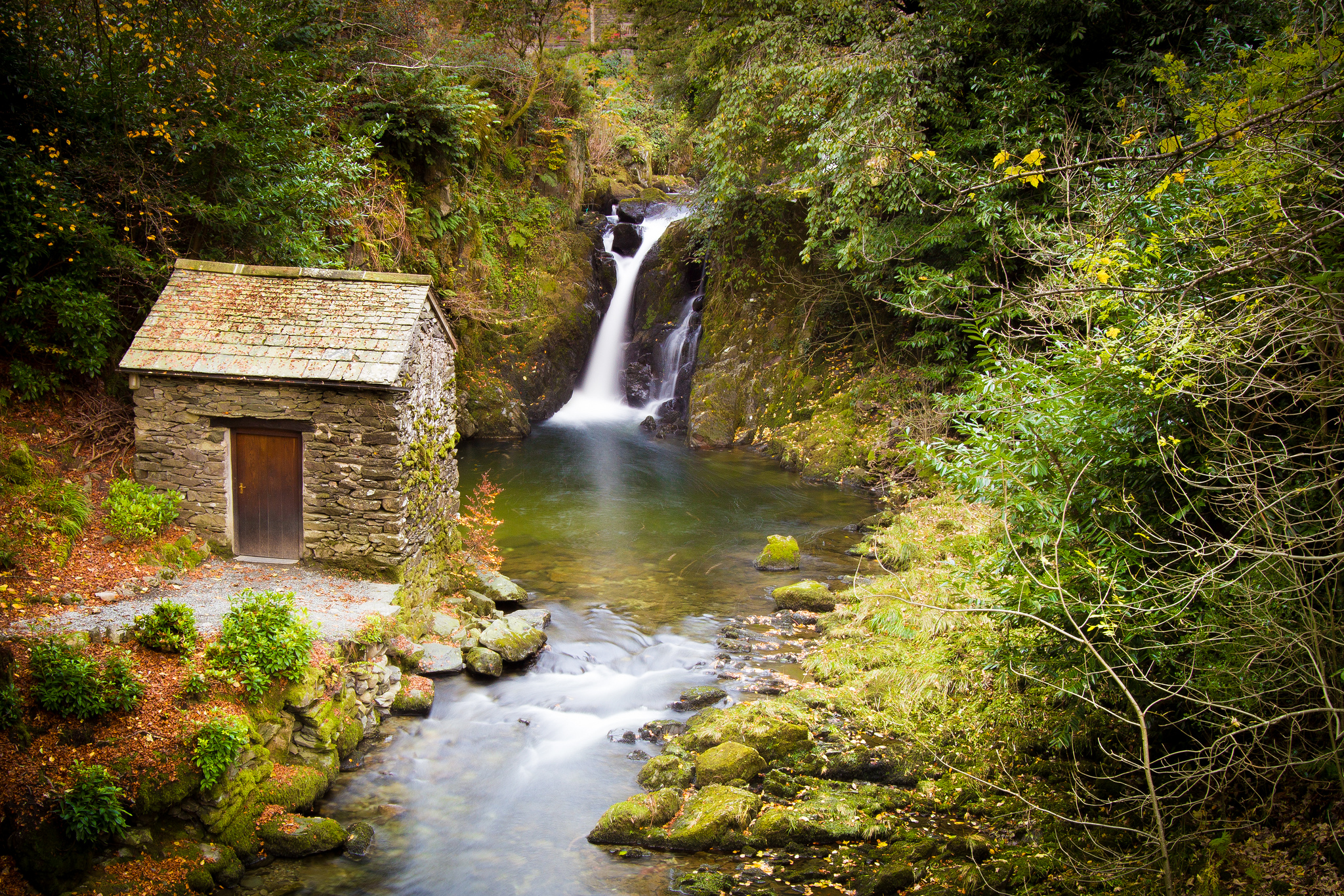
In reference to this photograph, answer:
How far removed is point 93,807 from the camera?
5156 mm

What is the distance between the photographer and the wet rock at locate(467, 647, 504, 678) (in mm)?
9102

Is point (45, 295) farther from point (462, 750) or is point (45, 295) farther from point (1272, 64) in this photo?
point (1272, 64)

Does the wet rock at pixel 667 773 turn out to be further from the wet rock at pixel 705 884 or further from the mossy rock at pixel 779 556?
the mossy rock at pixel 779 556

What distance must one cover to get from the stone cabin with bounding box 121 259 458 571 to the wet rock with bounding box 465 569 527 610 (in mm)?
1604

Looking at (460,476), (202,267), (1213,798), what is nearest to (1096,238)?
(1213,798)

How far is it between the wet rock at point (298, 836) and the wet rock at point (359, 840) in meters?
0.07

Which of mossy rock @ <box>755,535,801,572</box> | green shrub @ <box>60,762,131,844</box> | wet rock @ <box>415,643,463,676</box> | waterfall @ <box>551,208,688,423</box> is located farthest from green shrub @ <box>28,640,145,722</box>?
waterfall @ <box>551,208,688,423</box>

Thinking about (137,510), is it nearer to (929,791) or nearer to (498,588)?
(498,588)

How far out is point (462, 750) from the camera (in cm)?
779

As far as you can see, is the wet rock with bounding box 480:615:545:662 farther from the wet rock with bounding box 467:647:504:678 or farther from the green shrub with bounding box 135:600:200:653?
the green shrub with bounding box 135:600:200:653

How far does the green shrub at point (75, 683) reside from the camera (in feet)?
18.4

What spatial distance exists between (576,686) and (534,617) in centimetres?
154

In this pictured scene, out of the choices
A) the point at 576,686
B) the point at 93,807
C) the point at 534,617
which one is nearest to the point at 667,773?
the point at 576,686

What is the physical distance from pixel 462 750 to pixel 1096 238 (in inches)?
290
